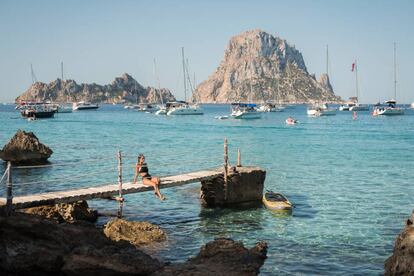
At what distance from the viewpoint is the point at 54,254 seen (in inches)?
494

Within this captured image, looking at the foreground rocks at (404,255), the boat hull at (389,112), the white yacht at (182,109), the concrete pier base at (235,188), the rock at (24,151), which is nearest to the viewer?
the foreground rocks at (404,255)

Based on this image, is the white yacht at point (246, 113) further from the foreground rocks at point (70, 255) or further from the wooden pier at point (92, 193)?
the foreground rocks at point (70, 255)

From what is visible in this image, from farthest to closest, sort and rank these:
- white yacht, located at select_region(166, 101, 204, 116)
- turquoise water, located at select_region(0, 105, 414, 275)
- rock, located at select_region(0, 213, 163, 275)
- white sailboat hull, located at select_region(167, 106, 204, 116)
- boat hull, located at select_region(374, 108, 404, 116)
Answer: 1. boat hull, located at select_region(374, 108, 404, 116)
2. white yacht, located at select_region(166, 101, 204, 116)
3. white sailboat hull, located at select_region(167, 106, 204, 116)
4. turquoise water, located at select_region(0, 105, 414, 275)
5. rock, located at select_region(0, 213, 163, 275)

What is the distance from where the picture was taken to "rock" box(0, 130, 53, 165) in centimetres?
3925

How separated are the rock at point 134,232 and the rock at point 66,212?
207 cm

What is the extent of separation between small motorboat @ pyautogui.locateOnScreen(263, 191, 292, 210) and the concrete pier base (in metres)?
0.74

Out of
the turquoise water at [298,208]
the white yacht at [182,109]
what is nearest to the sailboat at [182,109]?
the white yacht at [182,109]

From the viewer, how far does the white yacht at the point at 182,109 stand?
6159 inches

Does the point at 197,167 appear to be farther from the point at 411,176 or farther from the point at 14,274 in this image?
the point at 14,274

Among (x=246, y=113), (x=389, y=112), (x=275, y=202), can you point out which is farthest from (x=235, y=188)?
(x=389, y=112)

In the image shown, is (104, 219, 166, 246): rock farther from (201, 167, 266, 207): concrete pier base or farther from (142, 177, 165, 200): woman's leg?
(201, 167, 266, 207): concrete pier base

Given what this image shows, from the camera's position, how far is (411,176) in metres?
36.9

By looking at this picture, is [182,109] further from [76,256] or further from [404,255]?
[76,256]

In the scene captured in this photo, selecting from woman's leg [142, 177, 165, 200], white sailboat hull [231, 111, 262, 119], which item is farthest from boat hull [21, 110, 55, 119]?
woman's leg [142, 177, 165, 200]
